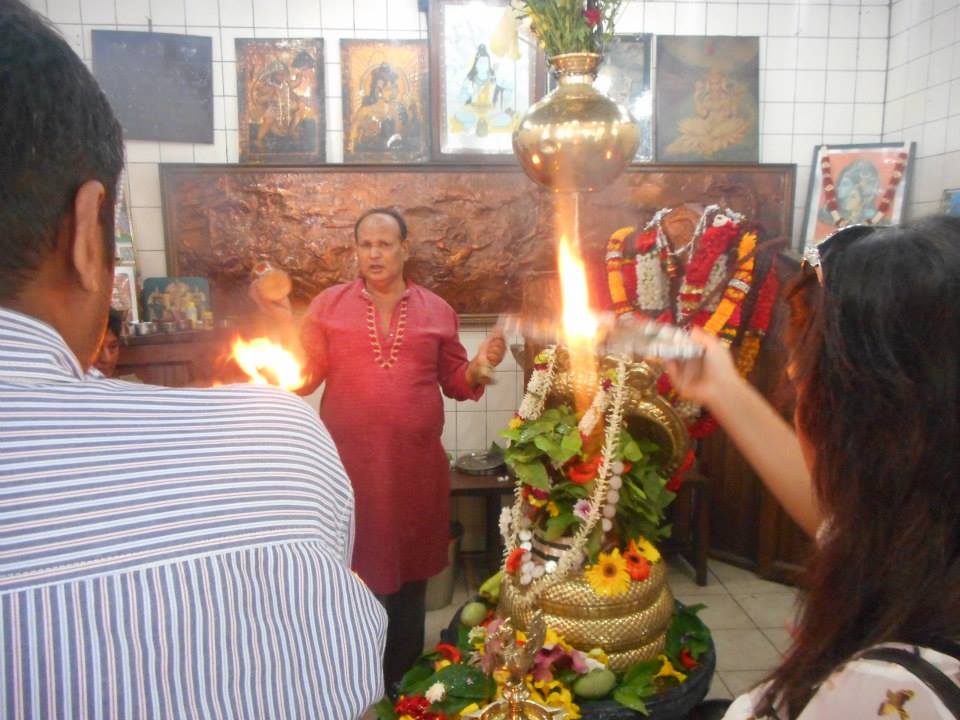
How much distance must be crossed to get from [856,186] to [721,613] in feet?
8.13

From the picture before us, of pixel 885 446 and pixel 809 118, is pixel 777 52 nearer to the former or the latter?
pixel 809 118

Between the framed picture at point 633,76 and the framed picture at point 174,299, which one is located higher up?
the framed picture at point 633,76

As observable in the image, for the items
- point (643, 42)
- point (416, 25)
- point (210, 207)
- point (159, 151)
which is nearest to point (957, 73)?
point (643, 42)

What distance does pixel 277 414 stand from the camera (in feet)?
2.28

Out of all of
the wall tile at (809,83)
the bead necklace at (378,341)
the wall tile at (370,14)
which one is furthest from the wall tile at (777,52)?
the bead necklace at (378,341)

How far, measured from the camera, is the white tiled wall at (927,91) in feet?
12.0

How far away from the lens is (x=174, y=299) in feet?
12.1

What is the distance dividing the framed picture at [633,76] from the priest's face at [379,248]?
6.06 ft

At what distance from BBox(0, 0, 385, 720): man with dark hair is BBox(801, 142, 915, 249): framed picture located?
3.98 meters

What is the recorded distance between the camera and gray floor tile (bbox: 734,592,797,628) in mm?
3527

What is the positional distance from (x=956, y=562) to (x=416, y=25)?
146 inches

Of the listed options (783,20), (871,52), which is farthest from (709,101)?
(871,52)

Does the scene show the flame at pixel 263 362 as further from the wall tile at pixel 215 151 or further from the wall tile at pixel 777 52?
the wall tile at pixel 777 52

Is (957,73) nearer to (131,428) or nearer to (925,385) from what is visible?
(925,385)
